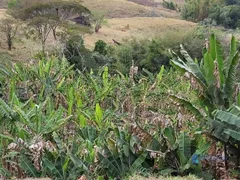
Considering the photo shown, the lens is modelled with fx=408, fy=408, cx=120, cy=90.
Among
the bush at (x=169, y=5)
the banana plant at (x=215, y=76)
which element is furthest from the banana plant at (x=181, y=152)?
the bush at (x=169, y=5)

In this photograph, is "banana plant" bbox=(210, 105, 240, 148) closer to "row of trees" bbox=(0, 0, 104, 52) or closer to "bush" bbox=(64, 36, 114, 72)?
"bush" bbox=(64, 36, 114, 72)

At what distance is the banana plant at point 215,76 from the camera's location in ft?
25.8

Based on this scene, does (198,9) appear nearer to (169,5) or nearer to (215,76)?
(169,5)

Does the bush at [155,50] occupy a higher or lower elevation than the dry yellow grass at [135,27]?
higher

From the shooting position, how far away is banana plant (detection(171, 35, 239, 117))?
7.87 m

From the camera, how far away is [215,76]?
25.5 ft

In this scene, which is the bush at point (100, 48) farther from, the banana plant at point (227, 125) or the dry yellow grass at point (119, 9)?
the dry yellow grass at point (119, 9)

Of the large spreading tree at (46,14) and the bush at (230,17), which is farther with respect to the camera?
the bush at (230,17)

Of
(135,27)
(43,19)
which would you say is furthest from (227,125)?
(135,27)

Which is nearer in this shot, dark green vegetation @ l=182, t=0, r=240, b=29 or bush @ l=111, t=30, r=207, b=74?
bush @ l=111, t=30, r=207, b=74

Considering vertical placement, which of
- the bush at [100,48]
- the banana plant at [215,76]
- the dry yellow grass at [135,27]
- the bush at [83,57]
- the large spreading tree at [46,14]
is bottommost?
the dry yellow grass at [135,27]

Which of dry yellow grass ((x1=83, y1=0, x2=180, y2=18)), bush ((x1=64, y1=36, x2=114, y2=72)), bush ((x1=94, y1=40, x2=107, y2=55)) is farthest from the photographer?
dry yellow grass ((x1=83, y1=0, x2=180, y2=18))

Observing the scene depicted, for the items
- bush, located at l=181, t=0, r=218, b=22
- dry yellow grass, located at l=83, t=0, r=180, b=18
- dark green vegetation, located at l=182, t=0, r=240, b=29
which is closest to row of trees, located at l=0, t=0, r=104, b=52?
dark green vegetation, located at l=182, t=0, r=240, b=29

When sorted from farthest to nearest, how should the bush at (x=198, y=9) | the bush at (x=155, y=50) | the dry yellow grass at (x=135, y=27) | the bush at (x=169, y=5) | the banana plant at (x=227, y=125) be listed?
the bush at (x=169, y=5) < the bush at (x=198, y=9) < the dry yellow grass at (x=135, y=27) < the bush at (x=155, y=50) < the banana plant at (x=227, y=125)
